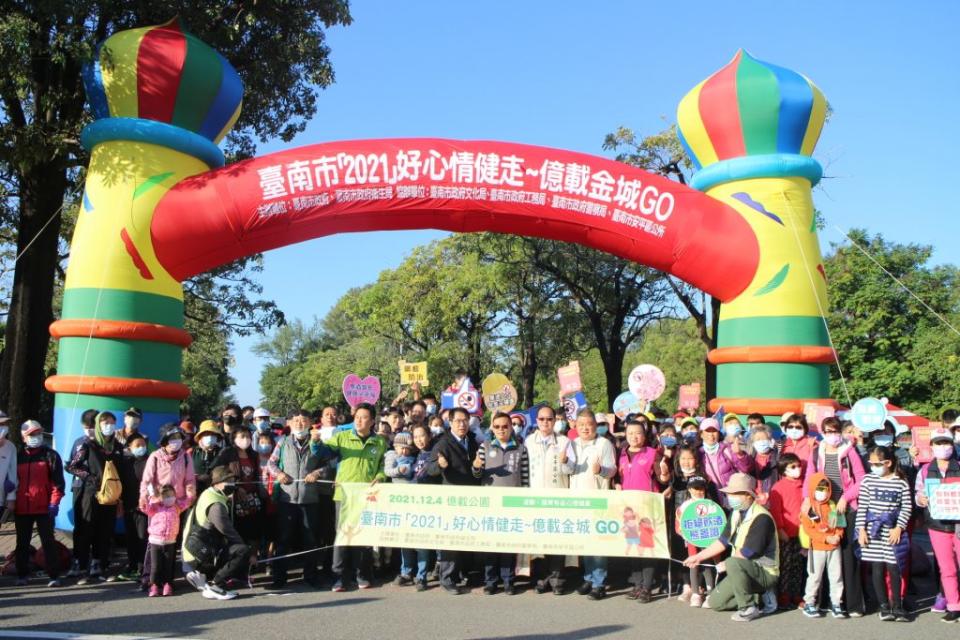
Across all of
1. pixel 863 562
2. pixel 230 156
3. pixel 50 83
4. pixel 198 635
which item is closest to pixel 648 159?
pixel 230 156

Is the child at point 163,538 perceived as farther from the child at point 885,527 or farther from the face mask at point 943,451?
the face mask at point 943,451

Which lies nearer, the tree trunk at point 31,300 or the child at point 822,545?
the child at point 822,545

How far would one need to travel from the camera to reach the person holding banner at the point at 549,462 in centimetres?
714

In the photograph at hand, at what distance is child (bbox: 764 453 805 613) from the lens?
664cm

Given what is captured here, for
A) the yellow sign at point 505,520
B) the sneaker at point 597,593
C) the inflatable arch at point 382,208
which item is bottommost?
the sneaker at point 597,593

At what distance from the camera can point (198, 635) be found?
5.59m

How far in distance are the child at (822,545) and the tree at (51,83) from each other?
28.8ft

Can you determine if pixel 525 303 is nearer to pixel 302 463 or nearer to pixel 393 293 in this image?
pixel 393 293

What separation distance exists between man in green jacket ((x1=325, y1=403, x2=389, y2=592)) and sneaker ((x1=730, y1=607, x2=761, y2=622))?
121 inches

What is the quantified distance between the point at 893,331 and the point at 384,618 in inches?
975

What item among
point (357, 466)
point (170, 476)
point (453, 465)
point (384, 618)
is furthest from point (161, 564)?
point (453, 465)

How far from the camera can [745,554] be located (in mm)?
6445

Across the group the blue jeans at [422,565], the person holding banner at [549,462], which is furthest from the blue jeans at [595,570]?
the blue jeans at [422,565]

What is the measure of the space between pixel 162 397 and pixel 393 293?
2327cm
